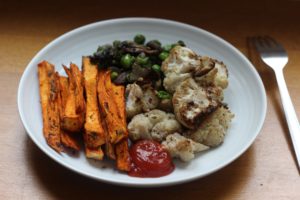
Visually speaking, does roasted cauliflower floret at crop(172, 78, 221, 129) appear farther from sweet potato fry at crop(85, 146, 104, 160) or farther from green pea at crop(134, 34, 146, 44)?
green pea at crop(134, 34, 146, 44)

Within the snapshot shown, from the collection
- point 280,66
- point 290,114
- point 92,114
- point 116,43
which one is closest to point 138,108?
point 92,114

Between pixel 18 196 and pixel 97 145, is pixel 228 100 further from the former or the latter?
pixel 18 196

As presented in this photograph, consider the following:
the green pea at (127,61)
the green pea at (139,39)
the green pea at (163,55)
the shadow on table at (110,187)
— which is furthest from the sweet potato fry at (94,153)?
the green pea at (139,39)

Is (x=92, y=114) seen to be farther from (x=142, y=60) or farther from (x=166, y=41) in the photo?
(x=166, y=41)

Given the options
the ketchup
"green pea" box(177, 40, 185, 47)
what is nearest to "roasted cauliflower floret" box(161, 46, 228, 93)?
"green pea" box(177, 40, 185, 47)

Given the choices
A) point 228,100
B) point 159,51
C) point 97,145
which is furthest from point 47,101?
point 228,100

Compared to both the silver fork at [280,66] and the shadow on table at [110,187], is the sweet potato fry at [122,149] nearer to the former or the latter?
the shadow on table at [110,187]
